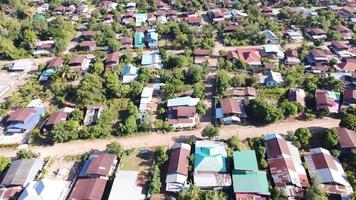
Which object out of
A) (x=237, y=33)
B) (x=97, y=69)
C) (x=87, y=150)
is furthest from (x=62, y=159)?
(x=237, y=33)

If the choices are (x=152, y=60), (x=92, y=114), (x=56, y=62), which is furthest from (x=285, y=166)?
(x=56, y=62)

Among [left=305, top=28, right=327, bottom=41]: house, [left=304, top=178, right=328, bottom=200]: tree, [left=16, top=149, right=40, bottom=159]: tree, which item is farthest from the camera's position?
[left=305, top=28, right=327, bottom=41]: house

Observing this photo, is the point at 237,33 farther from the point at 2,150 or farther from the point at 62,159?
the point at 2,150

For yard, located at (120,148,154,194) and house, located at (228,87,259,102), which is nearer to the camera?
yard, located at (120,148,154,194)

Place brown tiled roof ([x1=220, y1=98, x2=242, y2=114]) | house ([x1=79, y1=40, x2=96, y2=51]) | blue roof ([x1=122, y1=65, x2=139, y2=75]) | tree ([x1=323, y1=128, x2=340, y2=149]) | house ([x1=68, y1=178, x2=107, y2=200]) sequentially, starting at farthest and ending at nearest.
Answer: house ([x1=79, y1=40, x2=96, y2=51]) < blue roof ([x1=122, y1=65, x2=139, y2=75]) < brown tiled roof ([x1=220, y1=98, x2=242, y2=114]) < tree ([x1=323, y1=128, x2=340, y2=149]) < house ([x1=68, y1=178, x2=107, y2=200])

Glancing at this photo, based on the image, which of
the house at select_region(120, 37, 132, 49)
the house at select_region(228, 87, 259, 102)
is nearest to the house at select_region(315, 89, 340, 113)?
the house at select_region(228, 87, 259, 102)

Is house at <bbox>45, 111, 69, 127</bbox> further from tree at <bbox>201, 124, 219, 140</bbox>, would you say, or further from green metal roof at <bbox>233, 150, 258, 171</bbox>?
green metal roof at <bbox>233, 150, 258, 171</bbox>

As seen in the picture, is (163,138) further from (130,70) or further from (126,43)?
(126,43)
